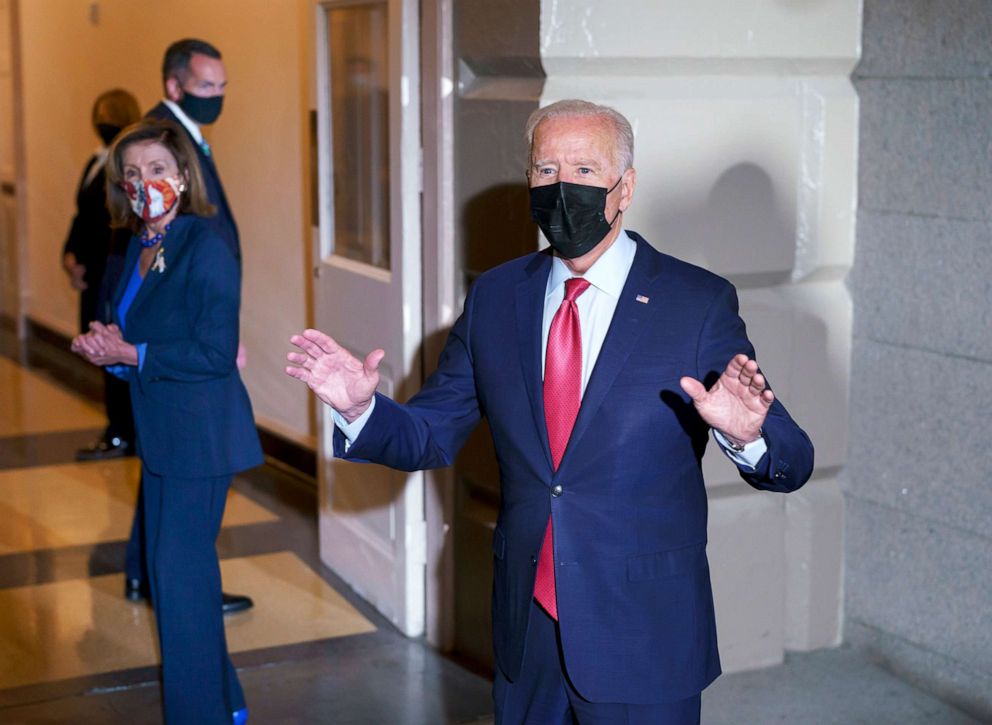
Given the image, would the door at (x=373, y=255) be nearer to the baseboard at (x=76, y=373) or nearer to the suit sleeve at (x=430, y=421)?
the baseboard at (x=76, y=373)

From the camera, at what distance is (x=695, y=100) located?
3701mm

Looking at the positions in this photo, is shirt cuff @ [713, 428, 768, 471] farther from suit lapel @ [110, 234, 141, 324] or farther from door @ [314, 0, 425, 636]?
door @ [314, 0, 425, 636]

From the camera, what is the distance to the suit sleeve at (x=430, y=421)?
2.35 meters

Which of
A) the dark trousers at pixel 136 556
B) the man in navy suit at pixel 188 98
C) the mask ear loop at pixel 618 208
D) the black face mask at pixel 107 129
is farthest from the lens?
the black face mask at pixel 107 129

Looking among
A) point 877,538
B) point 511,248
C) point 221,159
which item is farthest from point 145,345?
point 221,159

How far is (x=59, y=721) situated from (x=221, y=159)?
3861 mm

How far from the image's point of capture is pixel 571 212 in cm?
234

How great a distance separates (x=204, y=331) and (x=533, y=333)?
4.55 ft

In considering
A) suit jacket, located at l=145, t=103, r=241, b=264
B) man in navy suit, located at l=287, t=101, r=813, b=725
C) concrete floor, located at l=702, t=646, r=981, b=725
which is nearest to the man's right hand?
man in navy suit, located at l=287, t=101, r=813, b=725

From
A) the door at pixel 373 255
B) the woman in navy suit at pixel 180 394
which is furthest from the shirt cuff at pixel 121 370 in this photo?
the door at pixel 373 255

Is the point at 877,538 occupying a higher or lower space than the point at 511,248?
lower

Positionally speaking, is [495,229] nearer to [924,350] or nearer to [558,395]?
[924,350]

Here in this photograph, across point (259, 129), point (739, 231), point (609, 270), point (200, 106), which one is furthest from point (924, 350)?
point (259, 129)

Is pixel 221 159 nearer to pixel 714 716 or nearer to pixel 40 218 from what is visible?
pixel 40 218
